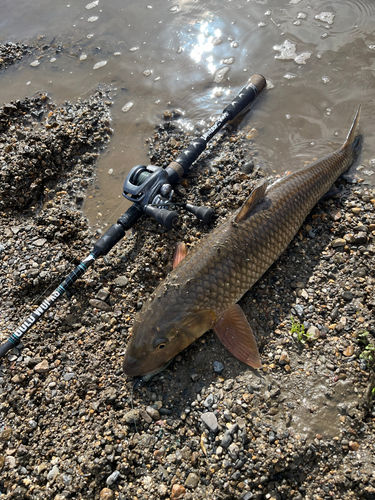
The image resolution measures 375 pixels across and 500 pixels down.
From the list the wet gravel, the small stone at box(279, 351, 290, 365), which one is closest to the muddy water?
the wet gravel

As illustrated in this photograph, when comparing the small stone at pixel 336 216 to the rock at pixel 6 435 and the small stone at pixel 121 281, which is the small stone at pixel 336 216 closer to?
the small stone at pixel 121 281

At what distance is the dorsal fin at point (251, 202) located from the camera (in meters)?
4.04

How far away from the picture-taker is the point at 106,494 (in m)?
3.07

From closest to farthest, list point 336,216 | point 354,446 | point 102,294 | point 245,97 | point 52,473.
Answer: point 354,446, point 52,473, point 102,294, point 336,216, point 245,97

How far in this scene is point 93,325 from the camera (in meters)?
4.19

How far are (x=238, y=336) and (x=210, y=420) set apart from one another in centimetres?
89

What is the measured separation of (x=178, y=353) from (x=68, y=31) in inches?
338

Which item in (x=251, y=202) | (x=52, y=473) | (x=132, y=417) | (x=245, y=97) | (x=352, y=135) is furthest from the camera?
(x=245, y=97)

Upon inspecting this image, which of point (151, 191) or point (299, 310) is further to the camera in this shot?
point (151, 191)

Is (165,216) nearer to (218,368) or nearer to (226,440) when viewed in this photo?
(218,368)

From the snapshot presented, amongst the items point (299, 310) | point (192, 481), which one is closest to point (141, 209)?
point (299, 310)

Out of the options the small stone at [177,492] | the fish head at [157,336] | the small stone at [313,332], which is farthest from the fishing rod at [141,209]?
the small stone at [177,492]

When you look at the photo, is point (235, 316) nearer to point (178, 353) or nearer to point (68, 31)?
point (178, 353)

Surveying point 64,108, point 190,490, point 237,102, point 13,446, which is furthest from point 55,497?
point 64,108
